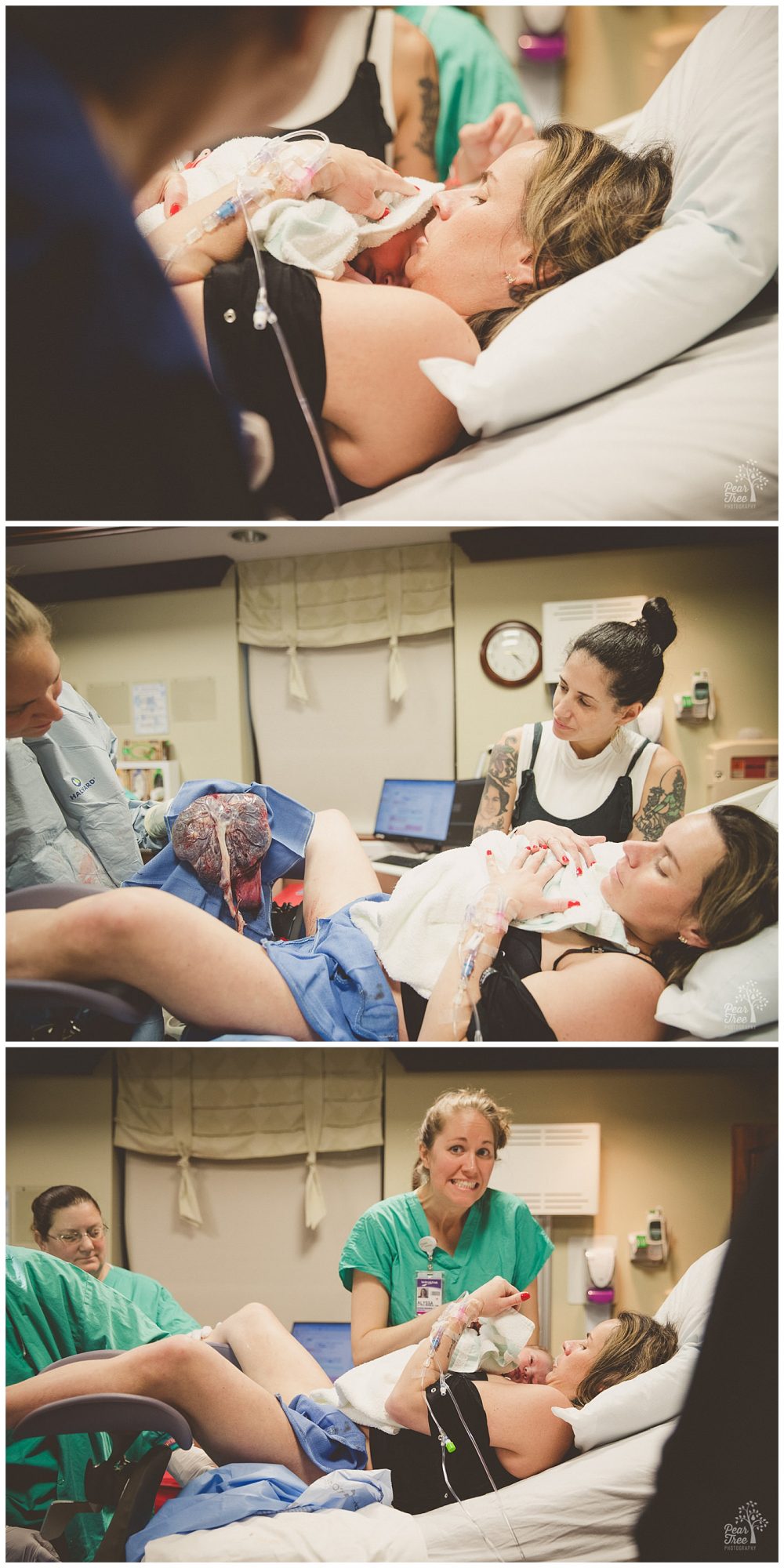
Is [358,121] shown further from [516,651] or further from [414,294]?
[516,651]

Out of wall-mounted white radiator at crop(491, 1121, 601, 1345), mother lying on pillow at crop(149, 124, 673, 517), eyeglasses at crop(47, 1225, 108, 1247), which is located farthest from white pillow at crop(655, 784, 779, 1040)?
eyeglasses at crop(47, 1225, 108, 1247)

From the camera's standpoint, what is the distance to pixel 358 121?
1.56 meters

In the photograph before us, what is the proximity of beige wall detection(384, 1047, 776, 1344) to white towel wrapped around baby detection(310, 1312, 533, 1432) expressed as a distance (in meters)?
0.08

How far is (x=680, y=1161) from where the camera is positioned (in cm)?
158

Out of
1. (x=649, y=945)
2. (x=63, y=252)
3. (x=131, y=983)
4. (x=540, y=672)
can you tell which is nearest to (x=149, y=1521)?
(x=131, y=983)

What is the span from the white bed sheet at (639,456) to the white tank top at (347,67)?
19.3 inches

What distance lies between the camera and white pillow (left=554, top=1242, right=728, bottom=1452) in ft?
5.03

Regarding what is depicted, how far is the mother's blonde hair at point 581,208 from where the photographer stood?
153 cm

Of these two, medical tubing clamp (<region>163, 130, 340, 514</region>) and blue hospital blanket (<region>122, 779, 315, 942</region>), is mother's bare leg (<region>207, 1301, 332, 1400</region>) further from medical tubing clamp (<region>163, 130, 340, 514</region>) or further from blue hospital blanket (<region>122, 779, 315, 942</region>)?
medical tubing clamp (<region>163, 130, 340, 514</region>)

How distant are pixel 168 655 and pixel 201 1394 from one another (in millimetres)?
1084

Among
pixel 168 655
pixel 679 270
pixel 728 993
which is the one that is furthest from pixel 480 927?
pixel 679 270
